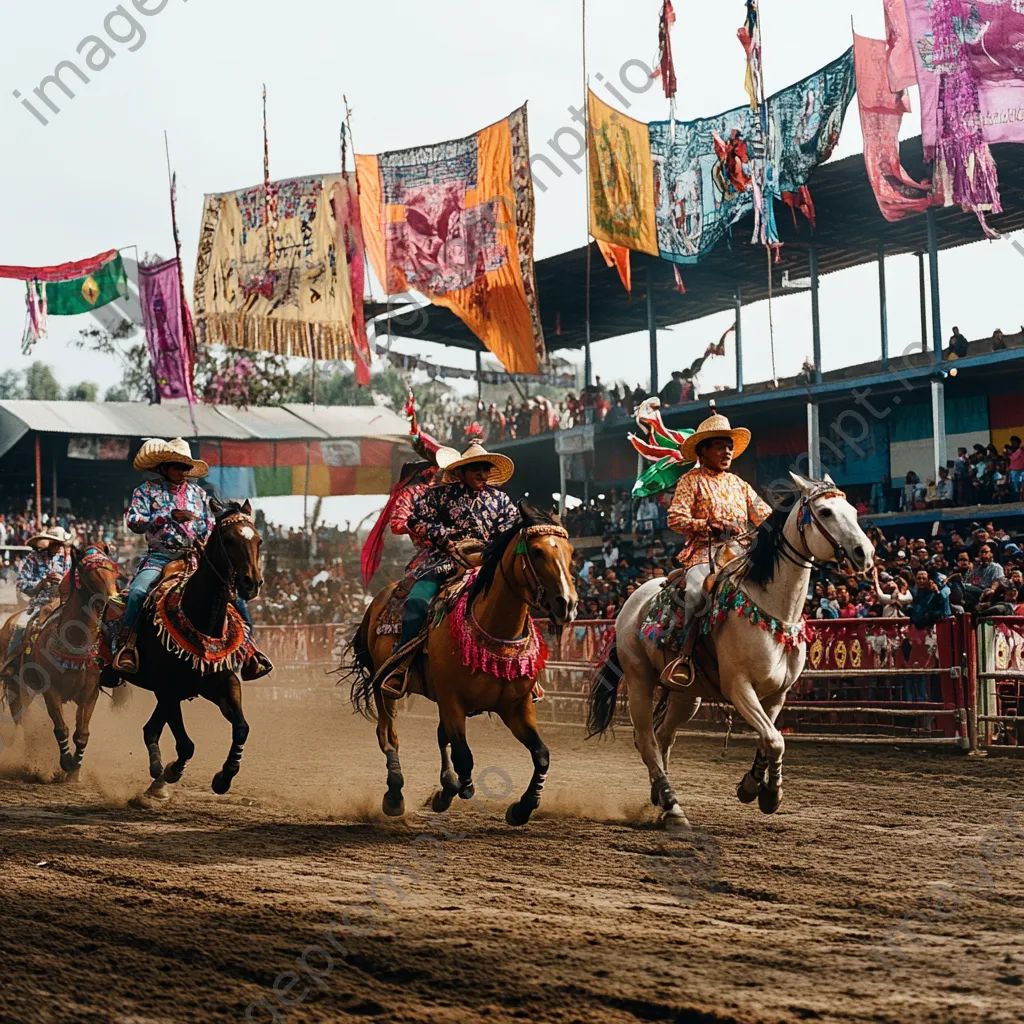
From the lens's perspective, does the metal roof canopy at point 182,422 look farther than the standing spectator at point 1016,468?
Yes

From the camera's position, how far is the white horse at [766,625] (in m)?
7.89

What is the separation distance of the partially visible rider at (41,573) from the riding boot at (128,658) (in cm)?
309

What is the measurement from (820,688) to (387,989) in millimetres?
10404

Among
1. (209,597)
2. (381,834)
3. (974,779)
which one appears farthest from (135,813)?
(974,779)

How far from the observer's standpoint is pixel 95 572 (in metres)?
11.2

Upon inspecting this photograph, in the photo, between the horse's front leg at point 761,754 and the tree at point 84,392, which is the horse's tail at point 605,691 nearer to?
the horse's front leg at point 761,754

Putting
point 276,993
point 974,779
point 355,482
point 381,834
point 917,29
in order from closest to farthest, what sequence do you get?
point 276,993 → point 381,834 → point 974,779 → point 917,29 → point 355,482

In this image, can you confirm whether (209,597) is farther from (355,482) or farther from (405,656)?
(355,482)

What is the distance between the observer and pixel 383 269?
26266 mm

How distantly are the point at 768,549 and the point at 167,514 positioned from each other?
15.7 feet

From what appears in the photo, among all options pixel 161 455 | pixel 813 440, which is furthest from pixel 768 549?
pixel 813 440

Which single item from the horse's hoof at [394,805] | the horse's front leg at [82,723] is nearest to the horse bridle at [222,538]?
the horse's hoof at [394,805]

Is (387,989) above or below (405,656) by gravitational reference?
below

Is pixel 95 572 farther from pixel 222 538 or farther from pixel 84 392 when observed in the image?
pixel 84 392
